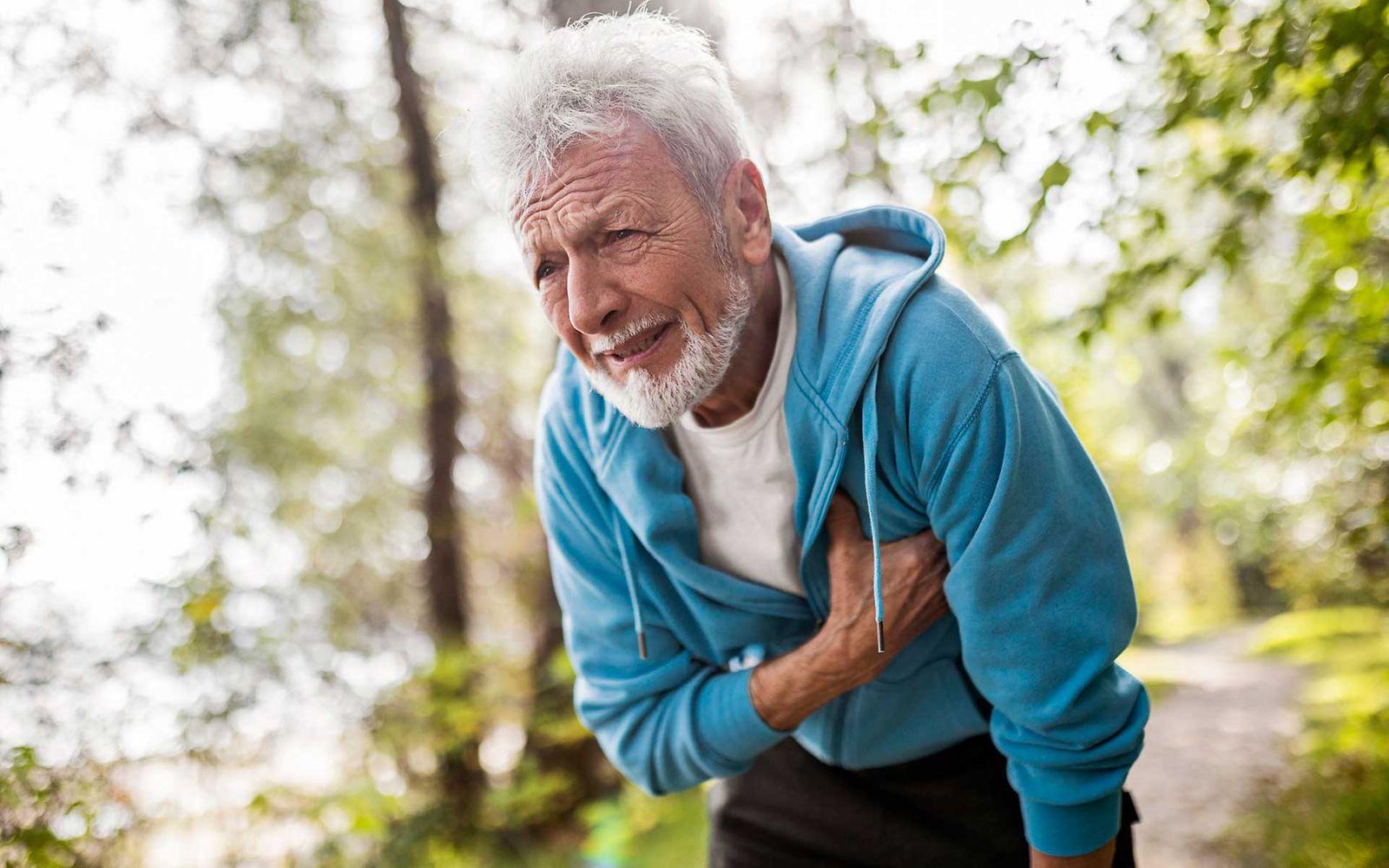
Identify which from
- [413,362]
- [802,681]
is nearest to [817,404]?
[802,681]

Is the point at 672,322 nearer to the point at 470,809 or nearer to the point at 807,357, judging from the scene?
the point at 807,357

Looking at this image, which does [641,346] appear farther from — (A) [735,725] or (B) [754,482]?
(A) [735,725]

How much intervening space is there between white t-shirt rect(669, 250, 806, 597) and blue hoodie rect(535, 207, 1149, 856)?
0.16 ft

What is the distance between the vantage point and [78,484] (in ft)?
7.68

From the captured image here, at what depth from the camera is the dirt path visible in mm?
4465

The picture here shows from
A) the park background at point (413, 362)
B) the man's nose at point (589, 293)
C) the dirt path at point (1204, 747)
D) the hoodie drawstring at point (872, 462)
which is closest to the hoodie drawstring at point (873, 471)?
the hoodie drawstring at point (872, 462)

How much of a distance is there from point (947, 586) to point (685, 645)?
63 cm

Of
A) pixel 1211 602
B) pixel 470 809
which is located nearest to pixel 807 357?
pixel 470 809

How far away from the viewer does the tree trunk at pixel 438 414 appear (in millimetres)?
4180

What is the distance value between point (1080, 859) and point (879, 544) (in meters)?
0.65

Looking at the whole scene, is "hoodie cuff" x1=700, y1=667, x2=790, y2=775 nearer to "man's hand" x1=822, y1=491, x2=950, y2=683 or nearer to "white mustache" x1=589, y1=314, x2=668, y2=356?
"man's hand" x1=822, y1=491, x2=950, y2=683

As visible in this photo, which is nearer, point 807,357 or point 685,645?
point 807,357

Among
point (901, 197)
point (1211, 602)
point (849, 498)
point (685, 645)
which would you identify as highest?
point (901, 197)

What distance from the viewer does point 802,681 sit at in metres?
1.68
